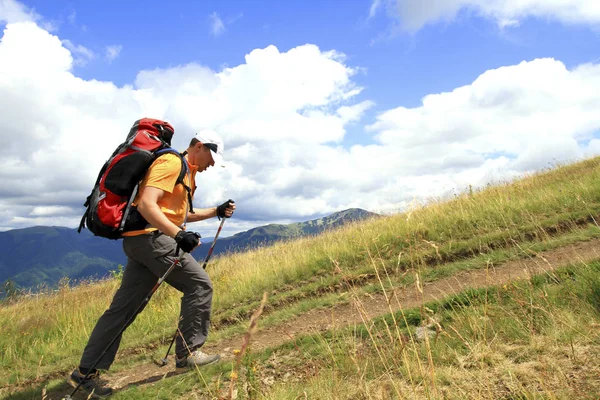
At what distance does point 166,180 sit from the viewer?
3.94 meters

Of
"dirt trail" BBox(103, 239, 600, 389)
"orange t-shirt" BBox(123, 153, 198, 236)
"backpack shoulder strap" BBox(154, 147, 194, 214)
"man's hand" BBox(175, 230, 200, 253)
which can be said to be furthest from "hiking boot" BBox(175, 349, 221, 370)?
"backpack shoulder strap" BBox(154, 147, 194, 214)

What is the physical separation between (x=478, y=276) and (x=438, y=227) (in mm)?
3010

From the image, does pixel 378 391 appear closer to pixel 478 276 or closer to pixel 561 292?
pixel 561 292

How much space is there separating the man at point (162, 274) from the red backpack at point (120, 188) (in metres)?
0.10

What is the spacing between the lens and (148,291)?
4574mm

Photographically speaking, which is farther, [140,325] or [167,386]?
[140,325]

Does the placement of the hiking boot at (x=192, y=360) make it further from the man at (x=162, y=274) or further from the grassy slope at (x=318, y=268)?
the grassy slope at (x=318, y=268)

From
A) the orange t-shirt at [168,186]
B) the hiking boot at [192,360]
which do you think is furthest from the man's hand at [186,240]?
the hiking boot at [192,360]

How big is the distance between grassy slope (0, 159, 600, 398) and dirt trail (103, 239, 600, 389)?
0.41 m

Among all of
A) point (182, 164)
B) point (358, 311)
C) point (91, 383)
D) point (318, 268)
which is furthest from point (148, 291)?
point (318, 268)

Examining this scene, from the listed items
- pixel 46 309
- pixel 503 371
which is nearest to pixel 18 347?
pixel 46 309

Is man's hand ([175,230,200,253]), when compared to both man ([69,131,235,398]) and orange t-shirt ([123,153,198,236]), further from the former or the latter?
orange t-shirt ([123,153,198,236])

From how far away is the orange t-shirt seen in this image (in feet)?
12.8

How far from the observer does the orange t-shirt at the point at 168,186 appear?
12.8 ft
